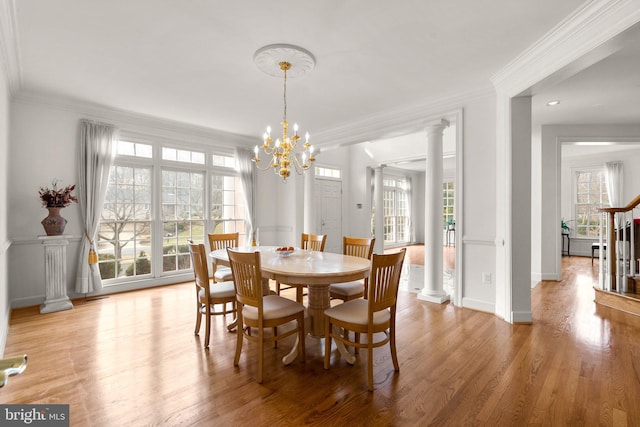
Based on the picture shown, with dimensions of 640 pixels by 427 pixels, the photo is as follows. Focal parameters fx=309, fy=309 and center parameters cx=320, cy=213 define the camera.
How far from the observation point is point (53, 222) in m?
3.92

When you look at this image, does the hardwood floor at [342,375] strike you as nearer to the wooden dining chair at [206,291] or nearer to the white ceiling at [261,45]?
the wooden dining chair at [206,291]

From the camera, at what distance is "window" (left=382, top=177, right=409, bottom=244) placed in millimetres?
10406

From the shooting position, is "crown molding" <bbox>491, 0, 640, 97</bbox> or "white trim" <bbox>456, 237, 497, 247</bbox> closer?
"crown molding" <bbox>491, 0, 640, 97</bbox>

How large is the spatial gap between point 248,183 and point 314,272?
13.4 feet

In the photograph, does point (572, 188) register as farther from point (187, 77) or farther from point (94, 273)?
point (94, 273)

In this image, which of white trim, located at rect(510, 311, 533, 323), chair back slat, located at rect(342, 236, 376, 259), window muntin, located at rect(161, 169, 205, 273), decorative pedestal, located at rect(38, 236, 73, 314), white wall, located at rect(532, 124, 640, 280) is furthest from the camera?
white wall, located at rect(532, 124, 640, 280)

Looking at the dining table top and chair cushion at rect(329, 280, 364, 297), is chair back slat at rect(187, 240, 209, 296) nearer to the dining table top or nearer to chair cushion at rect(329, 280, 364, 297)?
the dining table top

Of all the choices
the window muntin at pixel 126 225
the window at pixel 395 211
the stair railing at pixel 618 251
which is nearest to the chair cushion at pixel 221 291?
the window muntin at pixel 126 225

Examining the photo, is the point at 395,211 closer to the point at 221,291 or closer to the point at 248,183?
the point at 248,183

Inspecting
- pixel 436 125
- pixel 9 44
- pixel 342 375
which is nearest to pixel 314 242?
pixel 342 375

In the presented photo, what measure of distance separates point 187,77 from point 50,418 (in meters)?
3.24

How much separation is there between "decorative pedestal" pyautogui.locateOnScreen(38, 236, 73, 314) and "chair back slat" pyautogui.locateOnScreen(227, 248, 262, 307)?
2.97 m

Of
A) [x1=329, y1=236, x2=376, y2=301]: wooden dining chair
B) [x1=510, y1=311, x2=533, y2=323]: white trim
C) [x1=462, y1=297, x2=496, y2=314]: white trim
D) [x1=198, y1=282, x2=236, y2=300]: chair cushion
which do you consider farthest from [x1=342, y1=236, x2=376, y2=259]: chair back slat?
[x1=510, y1=311, x2=533, y2=323]: white trim

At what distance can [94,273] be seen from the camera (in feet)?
14.4
